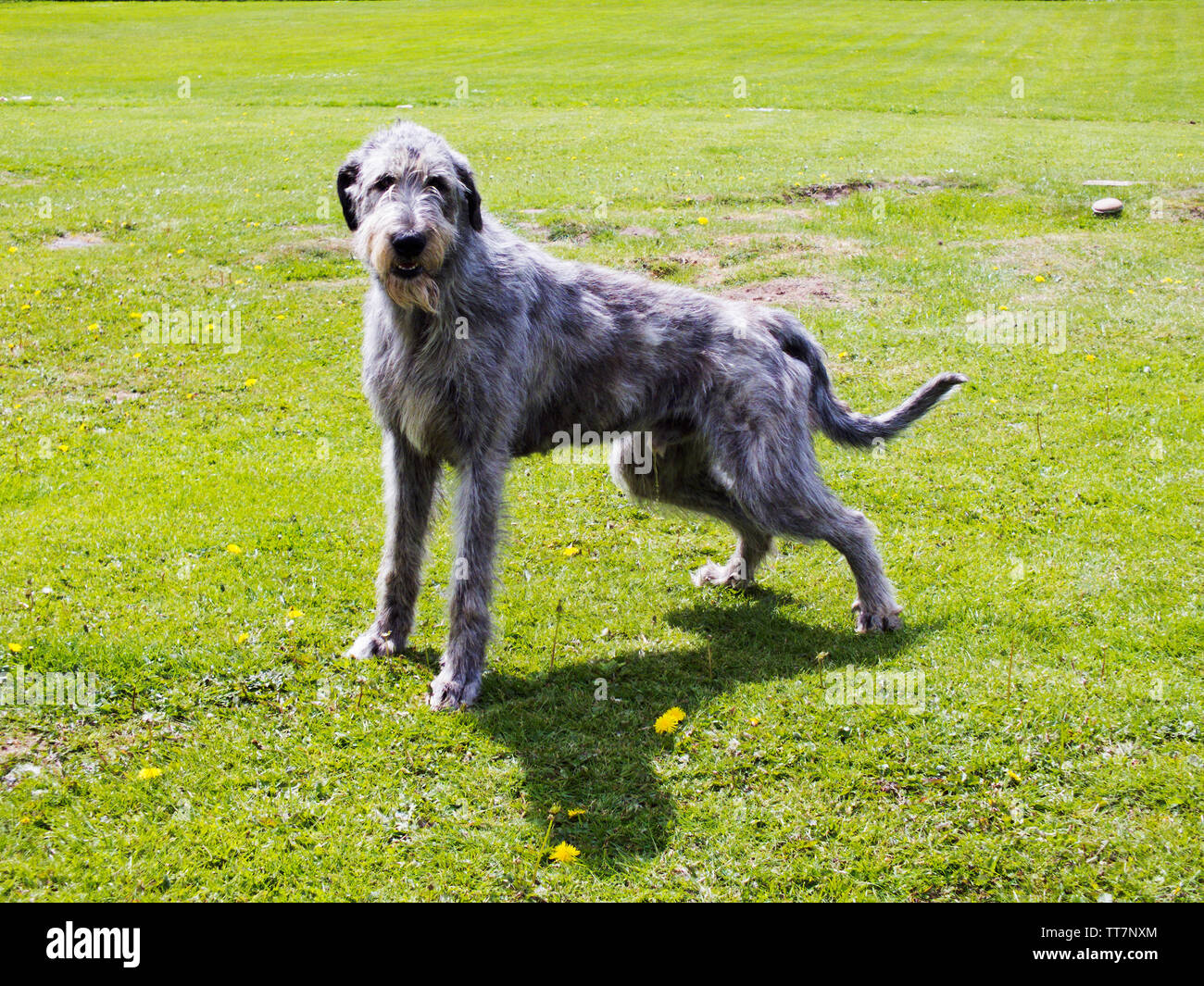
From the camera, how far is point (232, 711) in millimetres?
5031

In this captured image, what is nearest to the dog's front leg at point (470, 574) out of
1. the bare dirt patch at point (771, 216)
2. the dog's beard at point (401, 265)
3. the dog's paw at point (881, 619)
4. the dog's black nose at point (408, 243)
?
the dog's beard at point (401, 265)

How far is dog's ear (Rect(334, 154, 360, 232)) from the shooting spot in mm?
5109

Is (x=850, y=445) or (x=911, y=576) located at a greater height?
(x=850, y=445)

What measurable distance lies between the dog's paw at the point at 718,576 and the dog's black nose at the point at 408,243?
2850 millimetres

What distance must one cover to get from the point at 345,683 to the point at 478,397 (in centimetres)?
162

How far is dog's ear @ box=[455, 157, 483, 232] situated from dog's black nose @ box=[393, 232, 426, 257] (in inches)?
22.9

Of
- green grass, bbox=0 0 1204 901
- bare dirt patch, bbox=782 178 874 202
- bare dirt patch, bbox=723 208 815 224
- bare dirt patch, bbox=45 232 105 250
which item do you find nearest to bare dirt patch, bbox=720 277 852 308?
green grass, bbox=0 0 1204 901

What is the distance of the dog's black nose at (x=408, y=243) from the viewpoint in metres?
4.57

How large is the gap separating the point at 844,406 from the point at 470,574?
2.49m

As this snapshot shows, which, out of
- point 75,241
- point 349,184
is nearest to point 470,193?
point 349,184

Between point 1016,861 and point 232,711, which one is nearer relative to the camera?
point 1016,861

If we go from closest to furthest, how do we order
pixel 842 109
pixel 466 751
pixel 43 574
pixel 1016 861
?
pixel 1016 861
pixel 466 751
pixel 43 574
pixel 842 109
